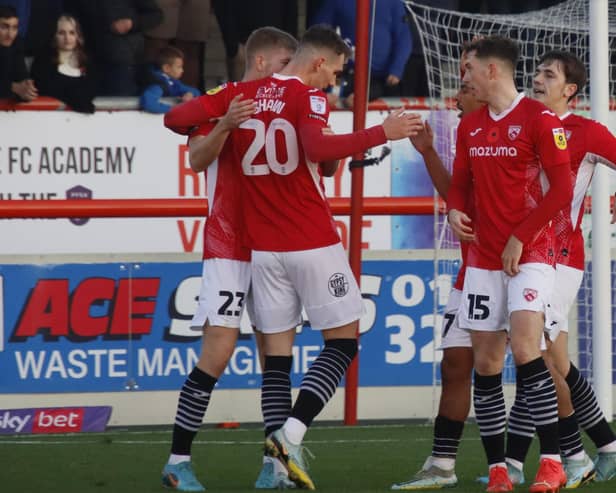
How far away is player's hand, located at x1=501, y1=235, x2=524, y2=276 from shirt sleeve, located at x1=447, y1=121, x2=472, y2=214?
1.24ft

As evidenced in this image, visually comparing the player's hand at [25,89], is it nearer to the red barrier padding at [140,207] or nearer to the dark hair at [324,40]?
the red barrier padding at [140,207]

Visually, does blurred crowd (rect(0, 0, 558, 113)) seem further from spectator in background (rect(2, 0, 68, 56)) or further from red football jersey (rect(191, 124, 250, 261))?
red football jersey (rect(191, 124, 250, 261))

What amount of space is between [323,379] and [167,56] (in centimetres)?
611

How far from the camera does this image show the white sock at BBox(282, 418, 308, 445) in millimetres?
5680

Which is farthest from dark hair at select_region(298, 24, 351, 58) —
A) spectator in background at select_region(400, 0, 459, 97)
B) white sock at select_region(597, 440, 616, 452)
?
spectator in background at select_region(400, 0, 459, 97)

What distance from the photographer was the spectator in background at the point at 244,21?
11836mm

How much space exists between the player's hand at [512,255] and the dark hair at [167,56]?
252 inches

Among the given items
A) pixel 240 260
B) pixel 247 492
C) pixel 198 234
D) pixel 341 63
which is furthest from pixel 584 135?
pixel 198 234

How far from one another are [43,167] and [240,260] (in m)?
5.47

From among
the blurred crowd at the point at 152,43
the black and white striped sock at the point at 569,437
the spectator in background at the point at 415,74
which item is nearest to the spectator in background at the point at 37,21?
the blurred crowd at the point at 152,43

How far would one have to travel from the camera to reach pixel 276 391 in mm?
6082

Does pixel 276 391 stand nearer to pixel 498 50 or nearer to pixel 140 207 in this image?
pixel 498 50

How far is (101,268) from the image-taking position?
8.38 meters

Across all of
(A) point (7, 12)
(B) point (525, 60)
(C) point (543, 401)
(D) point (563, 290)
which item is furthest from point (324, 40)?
(A) point (7, 12)
